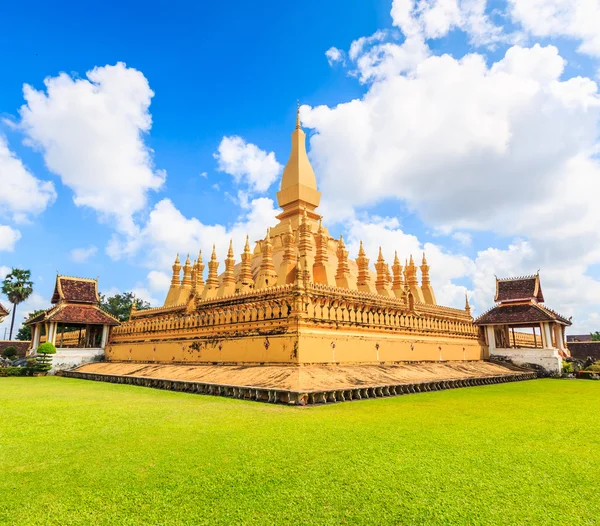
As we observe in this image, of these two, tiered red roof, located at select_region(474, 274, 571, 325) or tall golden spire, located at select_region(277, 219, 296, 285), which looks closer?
tall golden spire, located at select_region(277, 219, 296, 285)

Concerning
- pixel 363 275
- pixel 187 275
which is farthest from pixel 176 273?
pixel 363 275

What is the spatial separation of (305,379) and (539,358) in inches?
720

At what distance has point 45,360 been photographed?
79.2 feet

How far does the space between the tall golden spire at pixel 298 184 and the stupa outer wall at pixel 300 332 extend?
1063cm

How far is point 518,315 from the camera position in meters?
25.2

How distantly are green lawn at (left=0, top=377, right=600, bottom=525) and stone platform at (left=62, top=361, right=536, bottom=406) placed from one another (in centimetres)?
242

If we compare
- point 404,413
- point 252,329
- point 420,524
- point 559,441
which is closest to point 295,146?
point 252,329

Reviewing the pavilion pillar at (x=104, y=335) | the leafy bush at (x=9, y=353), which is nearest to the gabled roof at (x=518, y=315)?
the pavilion pillar at (x=104, y=335)

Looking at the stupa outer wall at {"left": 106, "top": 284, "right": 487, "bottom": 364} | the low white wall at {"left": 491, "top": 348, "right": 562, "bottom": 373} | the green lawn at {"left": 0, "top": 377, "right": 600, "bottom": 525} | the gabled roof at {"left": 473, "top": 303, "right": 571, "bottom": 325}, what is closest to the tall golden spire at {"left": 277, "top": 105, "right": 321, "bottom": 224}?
the stupa outer wall at {"left": 106, "top": 284, "right": 487, "bottom": 364}

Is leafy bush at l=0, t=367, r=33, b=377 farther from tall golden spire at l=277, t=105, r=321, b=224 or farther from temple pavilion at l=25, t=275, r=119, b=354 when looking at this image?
tall golden spire at l=277, t=105, r=321, b=224

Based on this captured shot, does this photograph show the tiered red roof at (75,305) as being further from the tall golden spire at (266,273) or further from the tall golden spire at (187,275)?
the tall golden spire at (266,273)

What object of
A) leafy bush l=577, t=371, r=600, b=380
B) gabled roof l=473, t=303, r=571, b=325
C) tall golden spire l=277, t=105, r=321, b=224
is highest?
tall golden spire l=277, t=105, r=321, b=224

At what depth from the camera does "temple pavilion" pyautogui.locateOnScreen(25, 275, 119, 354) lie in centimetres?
2609

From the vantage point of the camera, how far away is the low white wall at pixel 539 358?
910 inches
